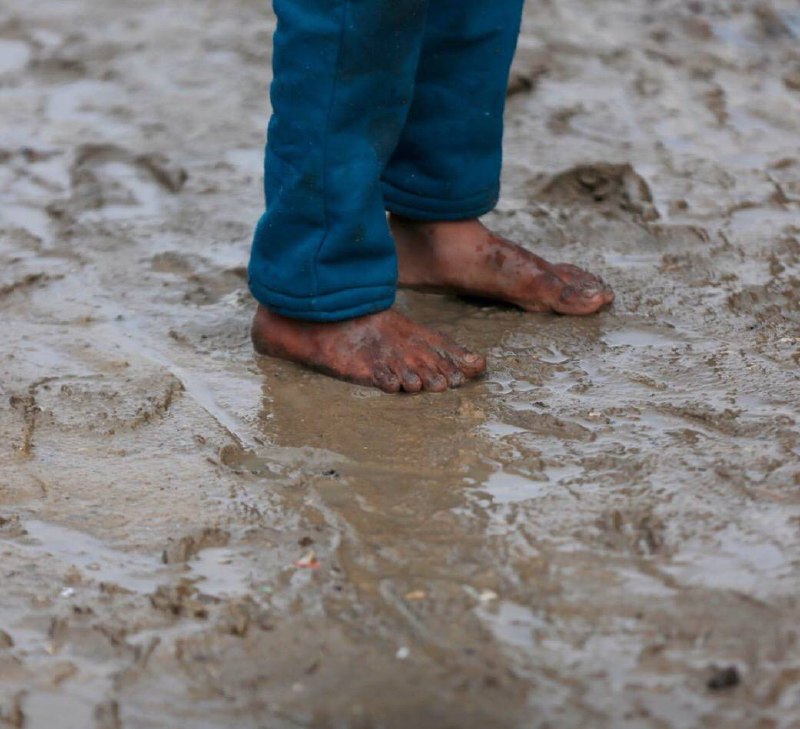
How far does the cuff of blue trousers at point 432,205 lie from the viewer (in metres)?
2.56

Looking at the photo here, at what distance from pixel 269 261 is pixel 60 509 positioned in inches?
23.4

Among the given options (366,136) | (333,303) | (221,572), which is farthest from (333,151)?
(221,572)

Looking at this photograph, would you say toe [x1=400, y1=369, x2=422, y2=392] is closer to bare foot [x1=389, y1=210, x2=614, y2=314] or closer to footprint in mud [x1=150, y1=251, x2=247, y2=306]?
bare foot [x1=389, y1=210, x2=614, y2=314]

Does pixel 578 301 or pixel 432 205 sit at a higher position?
pixel 432 205

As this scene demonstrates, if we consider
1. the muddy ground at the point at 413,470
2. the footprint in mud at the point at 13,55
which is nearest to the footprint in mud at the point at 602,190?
the muddy ground at the point at 413,470

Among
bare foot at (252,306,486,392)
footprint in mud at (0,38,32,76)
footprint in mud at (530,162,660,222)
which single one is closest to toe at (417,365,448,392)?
bare foot at (252,306,486,392)

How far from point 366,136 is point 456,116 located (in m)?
0.34

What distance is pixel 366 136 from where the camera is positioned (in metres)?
2.18

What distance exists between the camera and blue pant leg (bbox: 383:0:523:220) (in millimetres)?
2385

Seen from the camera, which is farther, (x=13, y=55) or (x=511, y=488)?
(x=13, y=55)

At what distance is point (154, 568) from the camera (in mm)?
1771

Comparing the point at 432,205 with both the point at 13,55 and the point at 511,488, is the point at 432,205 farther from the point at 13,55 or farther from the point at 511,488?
the point at 13,55

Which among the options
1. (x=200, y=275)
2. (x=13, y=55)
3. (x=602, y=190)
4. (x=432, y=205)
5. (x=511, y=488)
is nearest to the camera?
(x=511, y=488)

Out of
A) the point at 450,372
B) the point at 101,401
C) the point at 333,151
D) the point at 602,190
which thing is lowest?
the point at 101,401
